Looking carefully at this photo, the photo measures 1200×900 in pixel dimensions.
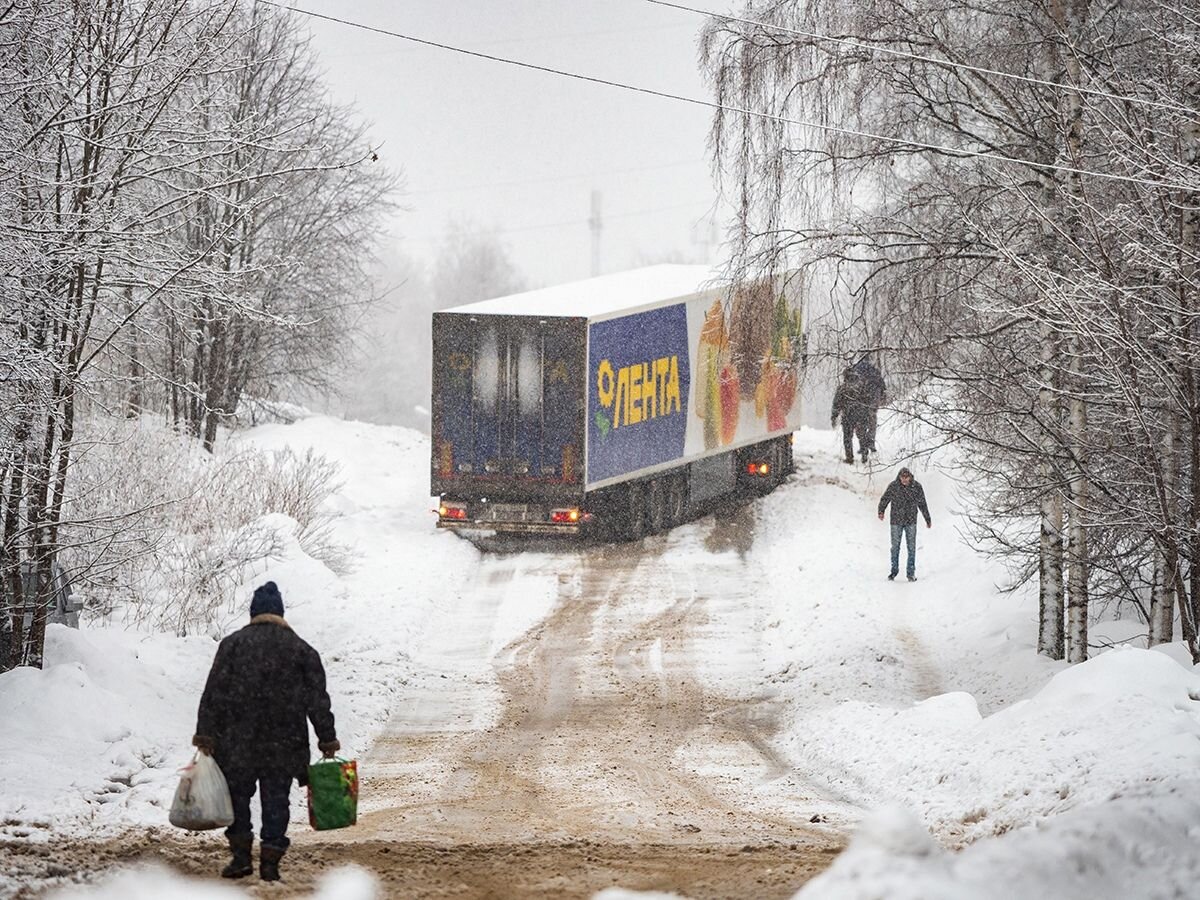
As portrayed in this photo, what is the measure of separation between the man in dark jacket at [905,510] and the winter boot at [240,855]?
15.1 metres

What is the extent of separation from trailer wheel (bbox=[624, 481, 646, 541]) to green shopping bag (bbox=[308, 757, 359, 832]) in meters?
17.2

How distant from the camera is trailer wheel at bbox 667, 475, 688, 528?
26.0 meters

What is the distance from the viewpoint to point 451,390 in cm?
2330

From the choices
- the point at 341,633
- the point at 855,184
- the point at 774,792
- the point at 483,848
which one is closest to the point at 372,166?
the point at 341,633

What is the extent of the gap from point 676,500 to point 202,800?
1909 centimetres

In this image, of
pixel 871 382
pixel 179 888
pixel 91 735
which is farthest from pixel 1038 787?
pixel 871 382

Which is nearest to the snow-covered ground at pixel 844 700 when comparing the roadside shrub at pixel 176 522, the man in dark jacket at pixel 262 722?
the man in dark jacket at pixel 262 722

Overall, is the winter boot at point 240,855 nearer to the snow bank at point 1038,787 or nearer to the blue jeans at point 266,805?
the blue jeans at point 266,805

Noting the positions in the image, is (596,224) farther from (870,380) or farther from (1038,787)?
(1038,787)

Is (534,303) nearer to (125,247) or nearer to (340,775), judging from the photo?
(125,247)

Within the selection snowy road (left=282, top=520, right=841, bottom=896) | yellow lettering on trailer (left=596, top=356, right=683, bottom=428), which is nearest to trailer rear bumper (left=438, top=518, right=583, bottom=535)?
snowy road (left=282, top=520, right=841, bottom=896)

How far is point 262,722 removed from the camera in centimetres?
766

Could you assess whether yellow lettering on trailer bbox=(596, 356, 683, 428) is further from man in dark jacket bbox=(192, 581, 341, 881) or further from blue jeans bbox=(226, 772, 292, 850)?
blue jeans bbox=(226, 772, 292, 850)

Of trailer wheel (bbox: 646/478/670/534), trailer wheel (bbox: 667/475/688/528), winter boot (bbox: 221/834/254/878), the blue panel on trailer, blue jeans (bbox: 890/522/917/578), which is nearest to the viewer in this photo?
winter boot (bbox: 221/834/254/878)
